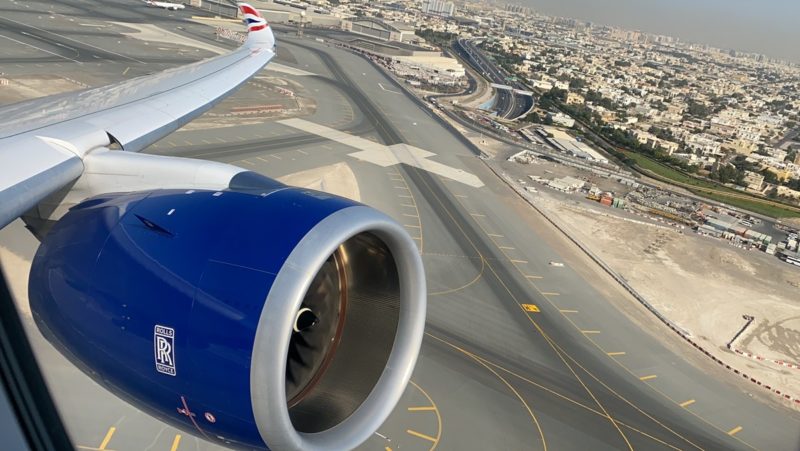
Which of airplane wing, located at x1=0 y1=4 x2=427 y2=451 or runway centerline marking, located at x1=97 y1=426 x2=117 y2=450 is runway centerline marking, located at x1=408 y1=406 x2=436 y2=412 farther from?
airplane wing, located at x1=0 y1=4 x2=427 y2=451

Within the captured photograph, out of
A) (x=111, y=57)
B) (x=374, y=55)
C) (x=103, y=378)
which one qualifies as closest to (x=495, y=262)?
(x=103, y=378)

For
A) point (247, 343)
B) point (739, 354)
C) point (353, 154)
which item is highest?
point (247, 343)

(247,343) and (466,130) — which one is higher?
(247,343)

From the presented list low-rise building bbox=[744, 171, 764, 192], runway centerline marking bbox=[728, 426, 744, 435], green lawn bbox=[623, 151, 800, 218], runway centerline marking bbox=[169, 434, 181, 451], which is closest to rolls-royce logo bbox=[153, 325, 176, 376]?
runway centerline marking bbox=[169, 434, 181, 451]

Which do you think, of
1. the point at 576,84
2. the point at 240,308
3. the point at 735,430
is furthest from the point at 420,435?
the point at 576,84

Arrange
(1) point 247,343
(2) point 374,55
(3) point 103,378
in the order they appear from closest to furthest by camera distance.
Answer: (1) point 247,343
(3) point 103,378
(2) point 374,55

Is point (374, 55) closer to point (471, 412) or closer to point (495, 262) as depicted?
point (495, 262)

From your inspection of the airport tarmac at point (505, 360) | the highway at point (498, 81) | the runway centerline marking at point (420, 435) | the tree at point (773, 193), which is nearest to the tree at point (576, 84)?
the highway at point (498, 81)
